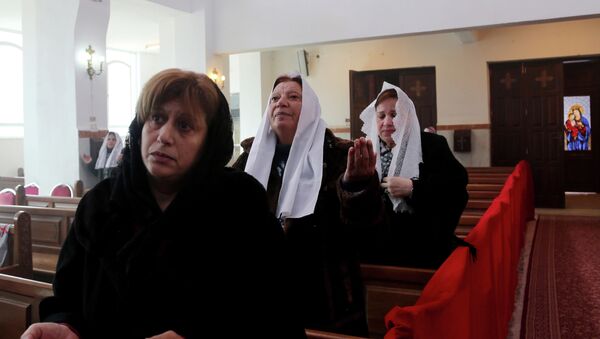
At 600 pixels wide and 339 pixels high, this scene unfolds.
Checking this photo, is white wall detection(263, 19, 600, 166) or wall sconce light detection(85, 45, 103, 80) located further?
white wall detection(263, 19, 600, 166)

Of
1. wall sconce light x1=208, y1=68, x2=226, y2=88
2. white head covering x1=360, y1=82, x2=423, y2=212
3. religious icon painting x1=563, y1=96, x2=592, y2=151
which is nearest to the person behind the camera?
white head covering x1=360, y1=82, x2=423, y2=212

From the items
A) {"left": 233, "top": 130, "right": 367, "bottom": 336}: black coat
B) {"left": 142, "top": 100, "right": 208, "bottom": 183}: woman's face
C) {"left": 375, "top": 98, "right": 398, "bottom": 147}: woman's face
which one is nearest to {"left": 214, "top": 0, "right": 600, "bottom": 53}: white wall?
{"left": 375, "top": 98, "right": 398, "bottom": 147}: woman's face

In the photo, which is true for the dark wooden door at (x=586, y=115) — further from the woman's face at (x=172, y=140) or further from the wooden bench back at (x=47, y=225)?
the woman's face at (x=172, y=140)

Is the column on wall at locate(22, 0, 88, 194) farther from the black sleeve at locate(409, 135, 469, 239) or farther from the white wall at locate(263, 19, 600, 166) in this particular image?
the black sleeve at locate(409, 135, 469, 239)

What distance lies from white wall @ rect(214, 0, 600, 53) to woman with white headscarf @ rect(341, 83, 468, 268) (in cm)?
535

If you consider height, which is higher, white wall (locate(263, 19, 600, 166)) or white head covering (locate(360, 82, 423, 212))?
white wall (locate(263, 19, 600, 166))

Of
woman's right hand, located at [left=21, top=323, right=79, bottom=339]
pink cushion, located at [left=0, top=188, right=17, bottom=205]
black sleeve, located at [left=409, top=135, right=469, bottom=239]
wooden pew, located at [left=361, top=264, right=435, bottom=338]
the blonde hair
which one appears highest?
the blonde hair

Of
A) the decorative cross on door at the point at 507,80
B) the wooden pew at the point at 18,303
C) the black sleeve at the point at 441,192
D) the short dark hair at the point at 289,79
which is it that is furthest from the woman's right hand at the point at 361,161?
the decorative cross on door at the point at 507,80

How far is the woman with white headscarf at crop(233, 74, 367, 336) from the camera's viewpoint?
66.0 inches

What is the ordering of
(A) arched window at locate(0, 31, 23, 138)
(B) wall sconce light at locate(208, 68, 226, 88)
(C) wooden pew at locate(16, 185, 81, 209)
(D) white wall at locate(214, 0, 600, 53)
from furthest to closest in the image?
(A) arched window at locate(0, 31, 23, 138) < (B) wall sconce light at locate(208, 68, 226, 88) < (D) white wall at locate(214, 0, 600, 53) < (C) wooden pew at locate(16, 185, 81, 209)

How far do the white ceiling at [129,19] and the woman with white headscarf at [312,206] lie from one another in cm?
690

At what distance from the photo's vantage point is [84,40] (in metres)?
7.27

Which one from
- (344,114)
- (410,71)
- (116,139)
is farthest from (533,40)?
(116,139)

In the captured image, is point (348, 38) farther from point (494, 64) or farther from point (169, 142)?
point (169, 142)
